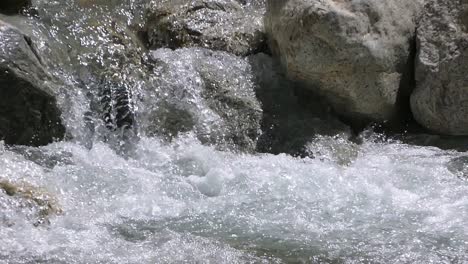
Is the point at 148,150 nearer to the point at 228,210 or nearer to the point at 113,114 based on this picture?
the point at 113,114

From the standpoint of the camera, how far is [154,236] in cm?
502

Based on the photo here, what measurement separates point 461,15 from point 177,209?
13.8 feet

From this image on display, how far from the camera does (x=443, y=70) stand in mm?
7715

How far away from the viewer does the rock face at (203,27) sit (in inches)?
342

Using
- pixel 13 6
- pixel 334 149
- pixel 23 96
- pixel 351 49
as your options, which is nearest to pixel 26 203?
pixel 23 96

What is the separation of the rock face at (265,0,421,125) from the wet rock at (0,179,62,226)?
346 cm

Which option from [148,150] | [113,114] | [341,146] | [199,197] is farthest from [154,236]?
[341,146]

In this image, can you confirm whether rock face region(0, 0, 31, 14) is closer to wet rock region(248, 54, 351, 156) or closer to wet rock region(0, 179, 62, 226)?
wet rock region(248, 54, 351, 156)

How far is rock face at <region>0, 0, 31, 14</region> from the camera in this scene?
797 centimetres

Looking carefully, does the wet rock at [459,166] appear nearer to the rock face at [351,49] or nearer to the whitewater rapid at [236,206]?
the whitewater rapid at [236,206]

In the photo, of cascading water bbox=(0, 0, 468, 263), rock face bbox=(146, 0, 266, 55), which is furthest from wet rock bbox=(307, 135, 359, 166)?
rock face bbox=(146, 0, 266, 55)

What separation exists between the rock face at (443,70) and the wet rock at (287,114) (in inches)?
38.3

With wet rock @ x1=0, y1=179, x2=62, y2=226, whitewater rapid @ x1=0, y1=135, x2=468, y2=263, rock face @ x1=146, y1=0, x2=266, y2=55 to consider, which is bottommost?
Answer: wet rock @ x1=0, y1=179, x2=62, y2=226

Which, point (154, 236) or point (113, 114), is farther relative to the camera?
point (113, 114)
